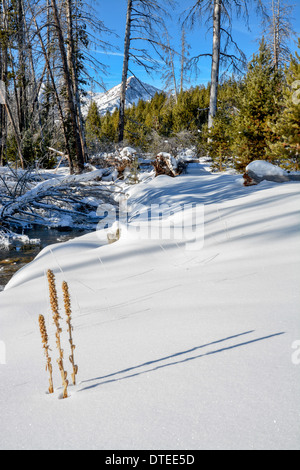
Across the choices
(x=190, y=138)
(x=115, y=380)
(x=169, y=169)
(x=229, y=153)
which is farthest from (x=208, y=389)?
(x=190, y=138)

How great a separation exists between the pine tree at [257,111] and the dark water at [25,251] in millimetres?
6448

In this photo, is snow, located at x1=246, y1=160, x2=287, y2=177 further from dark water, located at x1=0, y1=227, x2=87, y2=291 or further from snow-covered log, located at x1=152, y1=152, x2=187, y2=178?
dark water, located at x1=0, y1=227, x2=87, y2=291

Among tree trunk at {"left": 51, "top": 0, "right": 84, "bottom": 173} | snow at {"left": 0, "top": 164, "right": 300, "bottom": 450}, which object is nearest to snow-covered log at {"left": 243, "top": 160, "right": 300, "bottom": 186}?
snow at {"left": 0, "top": 164, "right": 300, "bottom": 450}

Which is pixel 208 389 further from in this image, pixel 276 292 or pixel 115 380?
pixel 276 292

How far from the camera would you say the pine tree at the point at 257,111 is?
9.33 m

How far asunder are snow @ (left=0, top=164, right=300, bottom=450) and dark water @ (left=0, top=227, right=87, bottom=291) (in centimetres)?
145

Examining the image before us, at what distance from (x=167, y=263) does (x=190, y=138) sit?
49.0 feet

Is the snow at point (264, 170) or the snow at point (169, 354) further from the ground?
the snow at point (264, 170)

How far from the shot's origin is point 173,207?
551 centimetres

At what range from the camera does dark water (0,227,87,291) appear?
13.2ft

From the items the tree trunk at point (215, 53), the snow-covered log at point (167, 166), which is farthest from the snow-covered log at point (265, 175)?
the tree trunk at point (215, 53)

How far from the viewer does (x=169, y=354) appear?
1.19 m

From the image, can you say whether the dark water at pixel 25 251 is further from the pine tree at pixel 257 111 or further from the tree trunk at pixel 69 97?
the pine tree at pixel 257 111

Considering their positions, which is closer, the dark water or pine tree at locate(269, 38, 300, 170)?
the dark water
